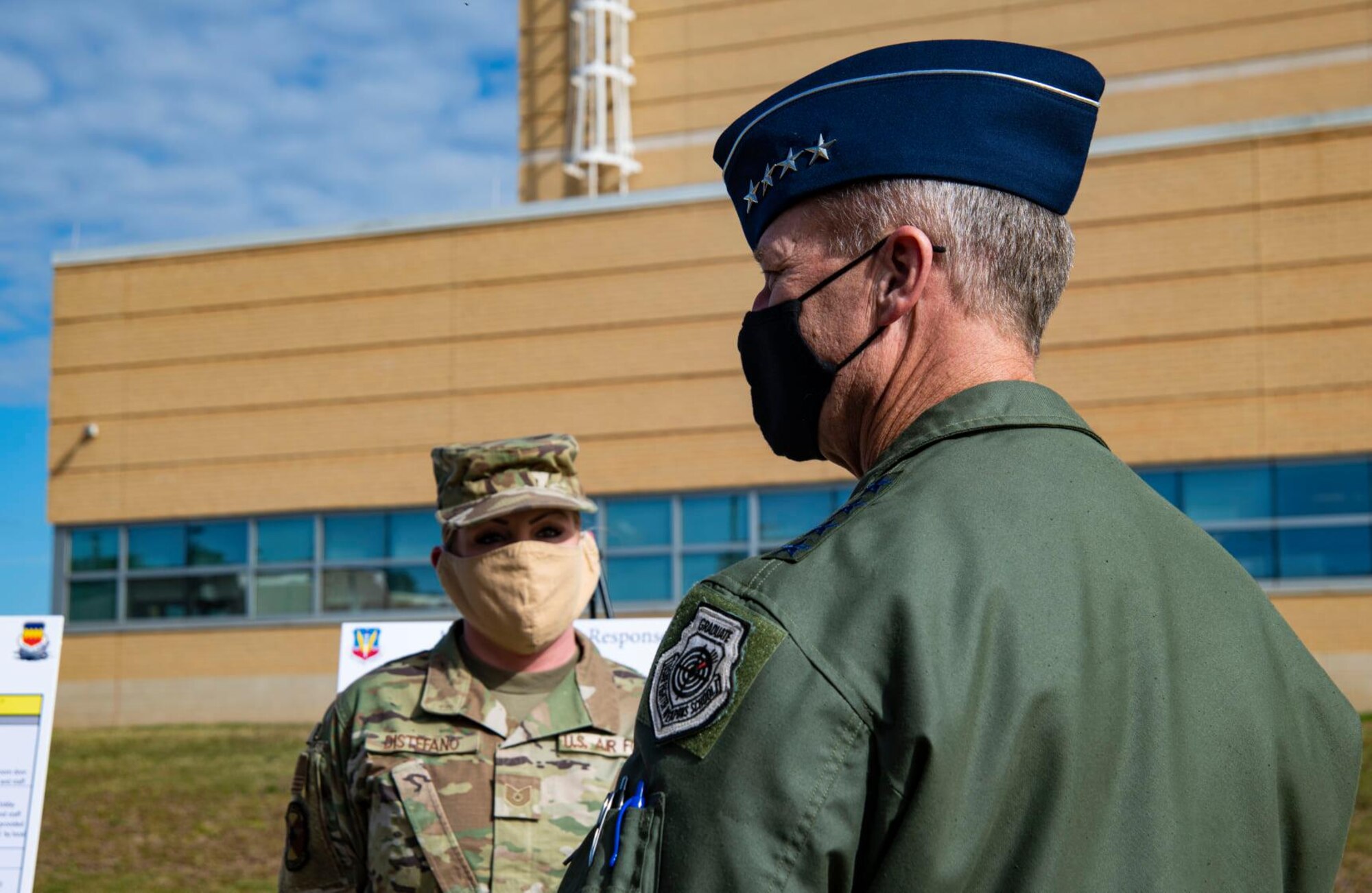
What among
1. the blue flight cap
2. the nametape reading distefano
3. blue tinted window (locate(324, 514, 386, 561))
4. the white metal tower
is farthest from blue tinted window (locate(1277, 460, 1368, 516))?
the blue flight cap

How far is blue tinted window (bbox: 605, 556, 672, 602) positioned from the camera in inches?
824

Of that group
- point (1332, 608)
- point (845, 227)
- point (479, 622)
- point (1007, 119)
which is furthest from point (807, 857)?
point (1332, 608)

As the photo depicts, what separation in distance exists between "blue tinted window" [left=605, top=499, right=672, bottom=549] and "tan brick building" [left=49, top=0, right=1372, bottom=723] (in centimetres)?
5

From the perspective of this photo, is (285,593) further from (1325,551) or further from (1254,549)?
(1325,551)

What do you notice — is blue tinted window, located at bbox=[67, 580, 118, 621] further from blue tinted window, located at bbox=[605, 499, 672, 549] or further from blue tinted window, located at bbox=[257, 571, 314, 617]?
blue tinted window, located at bbox=[605, 499, 672, 549]

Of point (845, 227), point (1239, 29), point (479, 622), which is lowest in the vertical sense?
point (479, 622)

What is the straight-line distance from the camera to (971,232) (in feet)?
4.87

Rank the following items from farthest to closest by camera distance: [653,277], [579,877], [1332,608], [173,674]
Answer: [173,674] → [653,277] → [1332,608] → [579,877]

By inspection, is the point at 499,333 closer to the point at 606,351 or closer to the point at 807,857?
the point at 606,351

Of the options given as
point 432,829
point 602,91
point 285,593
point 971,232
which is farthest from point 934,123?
point 602,91

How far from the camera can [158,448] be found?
23.0 metres

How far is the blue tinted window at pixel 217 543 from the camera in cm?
2269

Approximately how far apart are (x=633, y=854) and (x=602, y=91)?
24.1 m

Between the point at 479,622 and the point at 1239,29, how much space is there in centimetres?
2127
